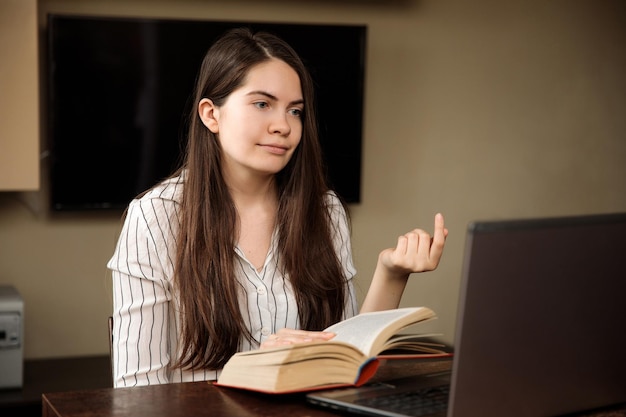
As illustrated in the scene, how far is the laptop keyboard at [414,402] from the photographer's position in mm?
1164

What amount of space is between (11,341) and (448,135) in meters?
1.99

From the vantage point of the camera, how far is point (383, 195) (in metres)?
3.90

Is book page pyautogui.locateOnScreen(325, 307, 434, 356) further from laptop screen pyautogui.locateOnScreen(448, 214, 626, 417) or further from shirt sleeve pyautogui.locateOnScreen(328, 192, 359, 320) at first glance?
shirt sleeve pyautogui.locateOnScreen(328, 192, 359, 320)

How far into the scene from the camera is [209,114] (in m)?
1.86

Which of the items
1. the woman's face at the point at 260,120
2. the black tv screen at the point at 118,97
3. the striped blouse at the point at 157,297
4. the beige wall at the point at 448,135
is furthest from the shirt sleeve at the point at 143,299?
the beige wall at the point at 448,135

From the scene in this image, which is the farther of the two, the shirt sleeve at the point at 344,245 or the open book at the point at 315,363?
the shirt sleeve at the point at 344,245

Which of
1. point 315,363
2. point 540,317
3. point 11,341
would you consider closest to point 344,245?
point 315,363

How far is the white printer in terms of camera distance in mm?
3025

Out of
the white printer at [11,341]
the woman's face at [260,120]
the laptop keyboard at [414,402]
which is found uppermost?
the woman's face at [260,120]

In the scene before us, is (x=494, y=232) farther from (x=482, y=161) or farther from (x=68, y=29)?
(x=482, y=161)

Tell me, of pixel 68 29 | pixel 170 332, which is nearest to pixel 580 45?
pixel 68 29

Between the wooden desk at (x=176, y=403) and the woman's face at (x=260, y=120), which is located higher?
the woman's face at (x=260, y=120)

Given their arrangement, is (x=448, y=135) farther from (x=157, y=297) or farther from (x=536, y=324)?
(x=536, y=324)

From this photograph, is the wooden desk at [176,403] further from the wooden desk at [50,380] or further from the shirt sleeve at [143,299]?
the wooden desk at [50,380]
